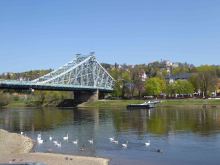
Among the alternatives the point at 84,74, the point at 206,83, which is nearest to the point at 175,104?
the point at 206,83

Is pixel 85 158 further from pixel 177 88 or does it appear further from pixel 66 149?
pixel 177 88

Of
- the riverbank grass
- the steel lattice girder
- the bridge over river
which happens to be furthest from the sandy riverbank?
the steel lattice girder

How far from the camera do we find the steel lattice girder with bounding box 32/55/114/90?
159 m

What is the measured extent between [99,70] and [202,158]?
464ft

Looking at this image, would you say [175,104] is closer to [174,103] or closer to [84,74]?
[174,103]

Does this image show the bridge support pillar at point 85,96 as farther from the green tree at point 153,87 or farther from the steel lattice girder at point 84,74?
the green tree at point 153,87

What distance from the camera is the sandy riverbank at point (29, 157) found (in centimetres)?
3575

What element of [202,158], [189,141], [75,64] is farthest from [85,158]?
[75,64]

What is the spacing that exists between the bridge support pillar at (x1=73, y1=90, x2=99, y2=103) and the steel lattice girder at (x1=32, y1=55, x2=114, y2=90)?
2431 mm

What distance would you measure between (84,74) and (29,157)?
132 meters

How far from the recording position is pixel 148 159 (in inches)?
1506

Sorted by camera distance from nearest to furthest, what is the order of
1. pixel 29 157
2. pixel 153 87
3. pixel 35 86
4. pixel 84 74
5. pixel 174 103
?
pixel 29 157
pixel 35 86
pixel 174 103
pixel 153 87
pixel 84 74

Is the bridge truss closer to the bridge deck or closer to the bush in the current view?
the bridge deck

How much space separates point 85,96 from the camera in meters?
158
